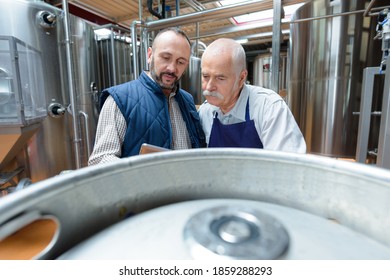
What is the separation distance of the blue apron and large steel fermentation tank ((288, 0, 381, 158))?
1.91 meters

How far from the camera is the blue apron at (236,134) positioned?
1.22m

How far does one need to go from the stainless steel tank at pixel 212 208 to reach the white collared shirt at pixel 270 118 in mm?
598

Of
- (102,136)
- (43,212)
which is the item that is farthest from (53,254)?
(102,136)

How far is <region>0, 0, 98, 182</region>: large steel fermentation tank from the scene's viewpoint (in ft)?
6.84

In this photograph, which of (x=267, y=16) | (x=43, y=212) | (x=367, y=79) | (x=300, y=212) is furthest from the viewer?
(x=267, y=16)

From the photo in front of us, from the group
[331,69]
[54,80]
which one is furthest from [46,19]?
[331,69]

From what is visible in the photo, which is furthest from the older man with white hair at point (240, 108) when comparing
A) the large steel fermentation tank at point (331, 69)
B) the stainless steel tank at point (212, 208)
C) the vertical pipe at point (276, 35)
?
the large steel fermentation tank at point (331, 69)

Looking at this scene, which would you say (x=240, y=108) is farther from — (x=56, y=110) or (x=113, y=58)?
(x=113, y=58)

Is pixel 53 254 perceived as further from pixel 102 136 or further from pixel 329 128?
pixel 329 128

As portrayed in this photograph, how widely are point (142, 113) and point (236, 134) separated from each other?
49 cm

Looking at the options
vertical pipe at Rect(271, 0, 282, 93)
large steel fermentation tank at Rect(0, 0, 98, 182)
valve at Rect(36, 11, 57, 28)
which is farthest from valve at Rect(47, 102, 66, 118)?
vertical pipe at Rect(271, 0, 282, 93)

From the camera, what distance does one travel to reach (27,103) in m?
2.01

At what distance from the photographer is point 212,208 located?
467 millimetres

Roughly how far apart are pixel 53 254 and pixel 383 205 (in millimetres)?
551
